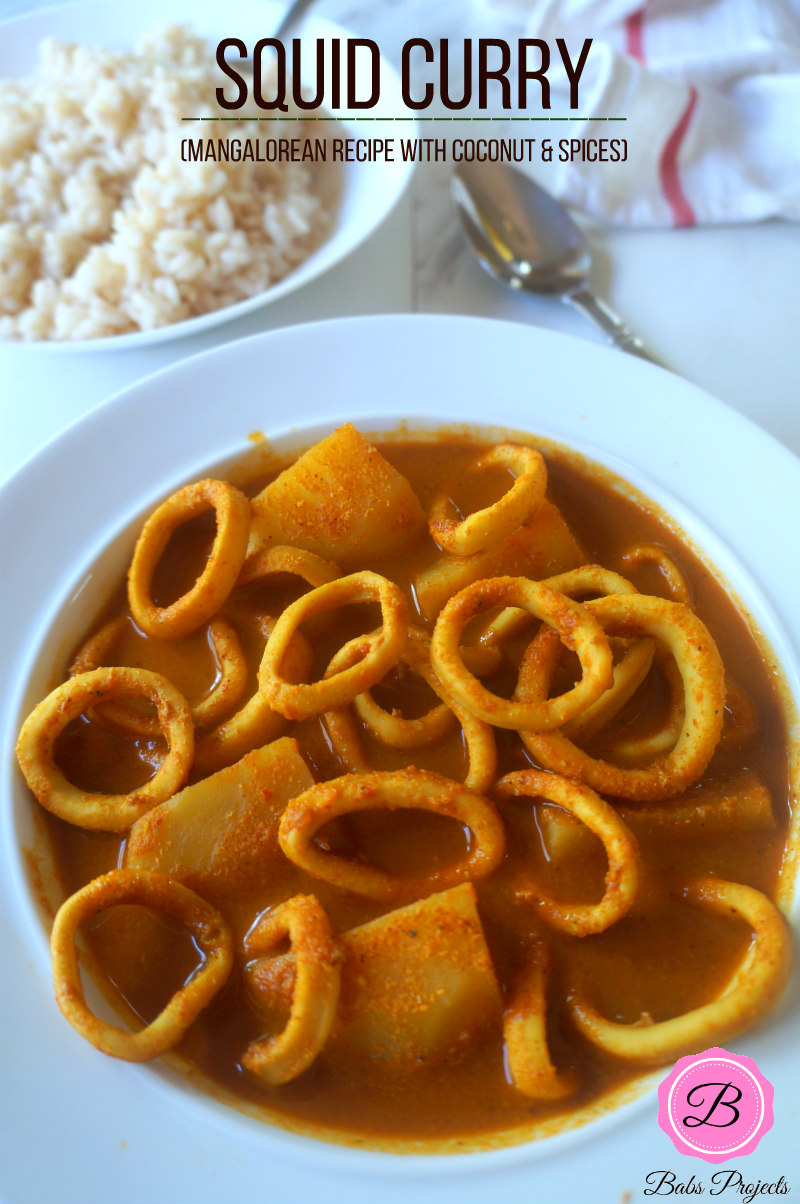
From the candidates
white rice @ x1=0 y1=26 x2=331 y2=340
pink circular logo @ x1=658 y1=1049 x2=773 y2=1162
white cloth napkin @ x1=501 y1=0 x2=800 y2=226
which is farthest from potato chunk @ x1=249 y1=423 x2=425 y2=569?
white cloth napkin @ x1=501 y1=0 x2=800 y2=226

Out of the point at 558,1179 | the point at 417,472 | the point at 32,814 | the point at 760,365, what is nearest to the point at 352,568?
the point at 417,472

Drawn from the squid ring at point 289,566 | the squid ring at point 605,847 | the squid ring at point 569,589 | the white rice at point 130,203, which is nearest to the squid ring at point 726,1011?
the squid ring at point 605,847

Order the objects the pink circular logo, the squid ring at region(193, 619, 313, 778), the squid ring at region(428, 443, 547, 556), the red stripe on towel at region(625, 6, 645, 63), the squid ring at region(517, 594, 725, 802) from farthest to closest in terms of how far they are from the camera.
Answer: the red stripe on towel at region(625, 6, 645, 63) → the squid ring at region(428, 443, 547, 556) → the squid ring at region(193, 619, 313, 778) → the squid ring at region(517, 594, 725, 802) → the pink circular logo

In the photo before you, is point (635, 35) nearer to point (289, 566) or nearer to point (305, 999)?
point (289, 566)

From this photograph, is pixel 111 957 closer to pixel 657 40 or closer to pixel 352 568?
pixel 352 568

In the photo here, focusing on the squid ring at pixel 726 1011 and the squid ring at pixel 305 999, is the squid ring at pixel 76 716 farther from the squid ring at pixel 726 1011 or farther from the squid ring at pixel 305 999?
the squid ring at pixel 726 1011

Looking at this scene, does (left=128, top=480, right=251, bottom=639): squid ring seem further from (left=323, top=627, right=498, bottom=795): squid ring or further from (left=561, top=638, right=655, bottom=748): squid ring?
(left=561, top=638, right=655, bottom=748): squid ring

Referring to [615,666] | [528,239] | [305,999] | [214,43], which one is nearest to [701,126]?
[528,239]
